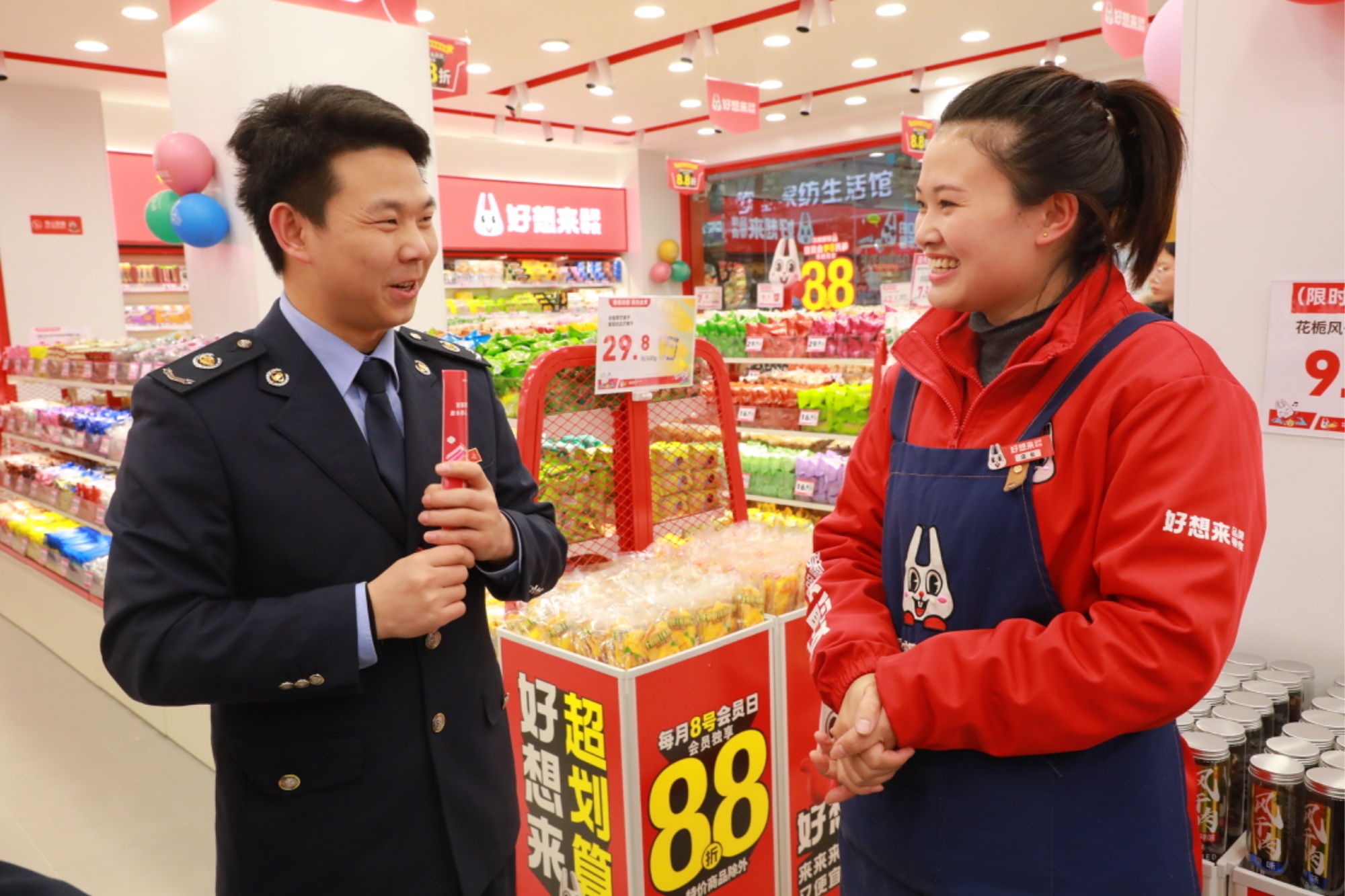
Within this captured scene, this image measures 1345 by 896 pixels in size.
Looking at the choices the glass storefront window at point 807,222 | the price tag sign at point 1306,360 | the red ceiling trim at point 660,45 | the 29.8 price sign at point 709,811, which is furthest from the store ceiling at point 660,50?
the 29.8 price sign at point 709,811

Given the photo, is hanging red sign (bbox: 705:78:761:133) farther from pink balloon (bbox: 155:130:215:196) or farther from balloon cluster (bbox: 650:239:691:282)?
balloon cluster (bbox: 650:239:691:282)

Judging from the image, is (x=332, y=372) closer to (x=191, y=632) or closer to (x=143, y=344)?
(x=191, y=632)

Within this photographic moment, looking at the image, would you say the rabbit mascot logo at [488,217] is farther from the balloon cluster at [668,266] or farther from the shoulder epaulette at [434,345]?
the shoulder epaulette at [434,345]

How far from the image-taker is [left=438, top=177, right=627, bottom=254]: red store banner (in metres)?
11.4

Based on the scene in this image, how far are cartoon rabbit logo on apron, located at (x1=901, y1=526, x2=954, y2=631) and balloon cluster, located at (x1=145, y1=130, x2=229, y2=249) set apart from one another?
12.5ft

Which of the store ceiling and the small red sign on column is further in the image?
the small red sign on column

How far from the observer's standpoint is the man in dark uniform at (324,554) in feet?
4.14

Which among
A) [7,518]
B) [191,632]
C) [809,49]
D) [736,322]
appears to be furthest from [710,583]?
[809,49]

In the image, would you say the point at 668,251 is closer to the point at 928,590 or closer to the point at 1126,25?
the point at 1126,25

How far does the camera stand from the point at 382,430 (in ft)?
4.72

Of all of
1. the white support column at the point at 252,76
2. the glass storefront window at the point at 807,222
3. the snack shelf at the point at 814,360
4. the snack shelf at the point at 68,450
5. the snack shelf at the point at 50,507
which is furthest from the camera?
the glass storefront window at the point at 807,222

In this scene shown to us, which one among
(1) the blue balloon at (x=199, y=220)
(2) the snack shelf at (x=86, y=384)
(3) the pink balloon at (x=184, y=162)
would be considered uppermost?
(3) the pink balloon at (x=184, y=162)

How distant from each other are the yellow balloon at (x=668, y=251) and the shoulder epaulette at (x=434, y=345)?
39.2 ft

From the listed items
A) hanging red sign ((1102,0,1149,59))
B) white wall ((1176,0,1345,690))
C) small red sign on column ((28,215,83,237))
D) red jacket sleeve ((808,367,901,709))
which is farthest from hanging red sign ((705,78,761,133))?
red jacket sleeve ((808,367,901,709))
